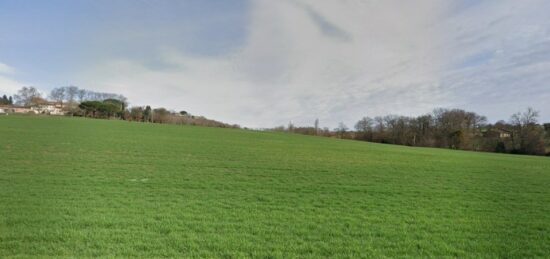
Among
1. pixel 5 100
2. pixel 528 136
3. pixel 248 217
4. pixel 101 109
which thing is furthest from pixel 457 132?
pixel 5 100

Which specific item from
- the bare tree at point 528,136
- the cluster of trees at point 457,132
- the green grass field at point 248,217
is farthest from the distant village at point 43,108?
the bare tree at point 528,136

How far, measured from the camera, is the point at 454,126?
8644cm

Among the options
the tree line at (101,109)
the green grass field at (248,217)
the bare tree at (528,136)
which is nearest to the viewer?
the green grass field at (248,217)

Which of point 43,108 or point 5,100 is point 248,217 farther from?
point 5,100

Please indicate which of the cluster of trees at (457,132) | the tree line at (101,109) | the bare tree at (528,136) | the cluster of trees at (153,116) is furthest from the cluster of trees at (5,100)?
the bare tree at (528,136)

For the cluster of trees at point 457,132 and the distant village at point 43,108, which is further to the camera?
the distant village at point 43,108

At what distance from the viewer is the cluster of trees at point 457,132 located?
238ft

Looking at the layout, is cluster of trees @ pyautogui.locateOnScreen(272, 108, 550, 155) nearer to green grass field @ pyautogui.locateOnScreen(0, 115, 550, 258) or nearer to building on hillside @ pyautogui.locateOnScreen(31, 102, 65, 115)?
green grass field @ pyautogui.locateOnScreen(0, 115, 550, 258)

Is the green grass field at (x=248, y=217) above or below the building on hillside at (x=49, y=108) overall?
below

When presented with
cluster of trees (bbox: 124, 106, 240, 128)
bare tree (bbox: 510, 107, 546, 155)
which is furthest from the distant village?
bare tree (bbox: 510, 107, 546, 155)

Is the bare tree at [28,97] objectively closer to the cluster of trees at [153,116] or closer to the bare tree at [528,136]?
the cluster of trees at [153,116]

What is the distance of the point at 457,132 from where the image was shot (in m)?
82.1

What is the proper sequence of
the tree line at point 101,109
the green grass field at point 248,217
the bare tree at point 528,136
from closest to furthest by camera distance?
1. the green grass field at point 248,217
2. the bare tree at point 528,136
3. the tree line at point 101,109

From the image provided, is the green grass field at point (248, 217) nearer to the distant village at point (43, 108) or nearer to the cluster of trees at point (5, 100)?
the distant village at point (43, 108)
